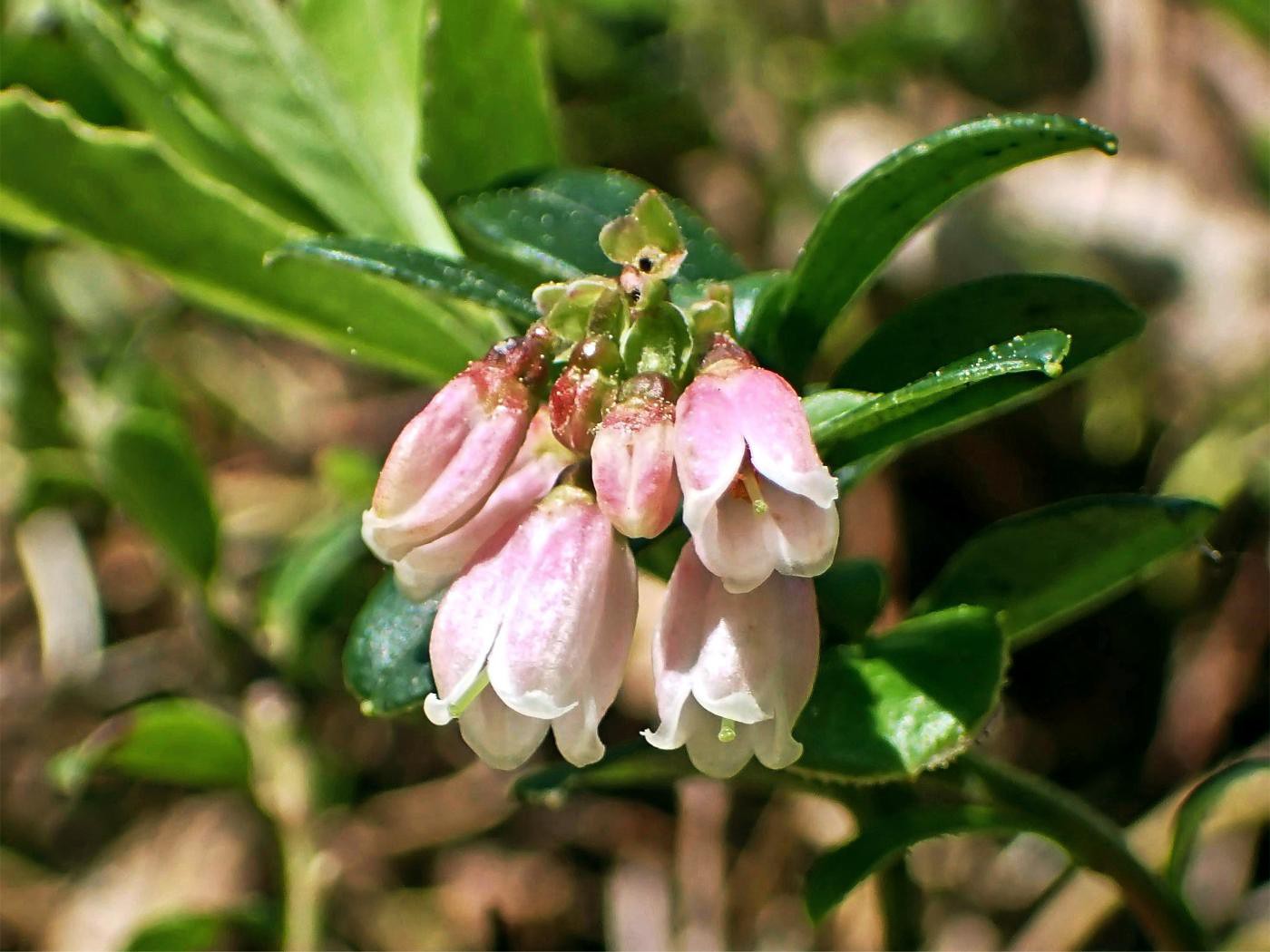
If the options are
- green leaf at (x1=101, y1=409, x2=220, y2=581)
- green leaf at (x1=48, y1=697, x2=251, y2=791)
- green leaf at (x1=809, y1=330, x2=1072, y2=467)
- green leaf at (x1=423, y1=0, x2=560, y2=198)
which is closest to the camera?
green leaf at (x1=809, y1=330, x2=1072, y2=467)

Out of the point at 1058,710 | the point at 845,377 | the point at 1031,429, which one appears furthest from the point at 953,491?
the point at 845,377

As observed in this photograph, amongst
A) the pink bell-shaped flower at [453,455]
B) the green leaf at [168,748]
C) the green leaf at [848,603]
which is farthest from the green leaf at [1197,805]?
the green leaf at [168,748]

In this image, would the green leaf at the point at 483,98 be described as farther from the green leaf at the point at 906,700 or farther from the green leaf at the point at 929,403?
the green leaf at the point at 906,700

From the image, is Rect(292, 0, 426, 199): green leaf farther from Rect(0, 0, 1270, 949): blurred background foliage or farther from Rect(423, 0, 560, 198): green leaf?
Rect(423, 0, 560, 198): green leaf

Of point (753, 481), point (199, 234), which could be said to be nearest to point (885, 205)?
point (753, 481)

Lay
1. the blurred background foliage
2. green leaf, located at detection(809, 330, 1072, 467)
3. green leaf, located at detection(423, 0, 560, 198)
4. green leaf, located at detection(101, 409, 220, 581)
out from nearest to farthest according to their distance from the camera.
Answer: green leaf, located at detection(809, 330, 1072, 467), green leaf, located at detection(423, 0, 560, 198), green leaf, located at detection(101, 409, 220, 581), the blurred background foliage

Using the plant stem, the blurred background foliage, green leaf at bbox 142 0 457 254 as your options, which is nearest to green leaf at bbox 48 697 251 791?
the blurred background foliage
